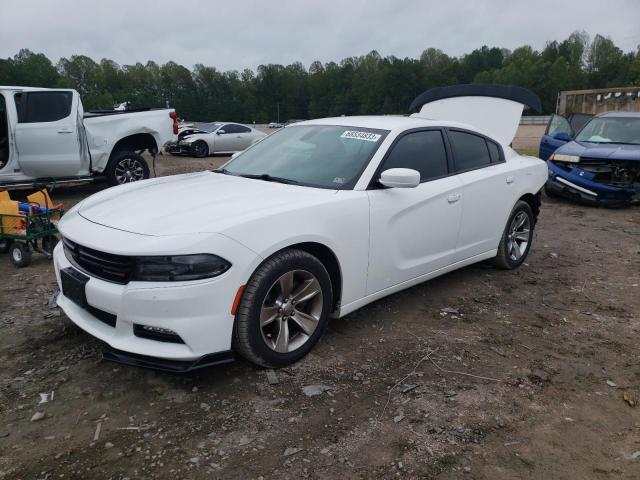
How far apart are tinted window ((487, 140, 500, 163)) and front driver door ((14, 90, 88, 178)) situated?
22.3 ft

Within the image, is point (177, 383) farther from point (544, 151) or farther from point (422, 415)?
point (544, 151)

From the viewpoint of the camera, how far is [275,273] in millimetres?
2934

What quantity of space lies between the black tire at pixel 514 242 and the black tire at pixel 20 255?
484 cm

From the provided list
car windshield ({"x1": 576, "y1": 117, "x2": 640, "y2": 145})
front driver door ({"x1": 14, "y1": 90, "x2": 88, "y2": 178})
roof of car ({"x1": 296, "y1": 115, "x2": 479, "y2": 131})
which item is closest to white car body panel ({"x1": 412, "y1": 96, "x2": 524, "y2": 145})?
roof of car ({"x1": 296, "y1": 115, "x2": 479, "y2": 131})

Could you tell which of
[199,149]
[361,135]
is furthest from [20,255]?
[199,149]

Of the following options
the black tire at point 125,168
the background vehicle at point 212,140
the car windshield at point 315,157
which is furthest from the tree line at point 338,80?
the car windshield at point 315,157

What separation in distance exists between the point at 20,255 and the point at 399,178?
403 centimetres

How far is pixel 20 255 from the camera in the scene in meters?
5.12

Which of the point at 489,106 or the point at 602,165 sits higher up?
the point at 489,106

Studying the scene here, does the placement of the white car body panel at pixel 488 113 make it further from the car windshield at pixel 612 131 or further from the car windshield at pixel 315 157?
the car windshield at pixel 612 131

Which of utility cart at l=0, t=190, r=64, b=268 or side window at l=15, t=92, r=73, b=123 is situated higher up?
side window at l=15, t=92, r=73, b=123

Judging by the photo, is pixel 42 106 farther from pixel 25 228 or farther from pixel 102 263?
pixel 102 263

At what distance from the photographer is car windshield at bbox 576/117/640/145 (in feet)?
30.8

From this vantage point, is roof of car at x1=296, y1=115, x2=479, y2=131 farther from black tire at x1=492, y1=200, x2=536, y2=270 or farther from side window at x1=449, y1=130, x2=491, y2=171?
black tire at x1=492, y1=200, x2=536, y2=270
